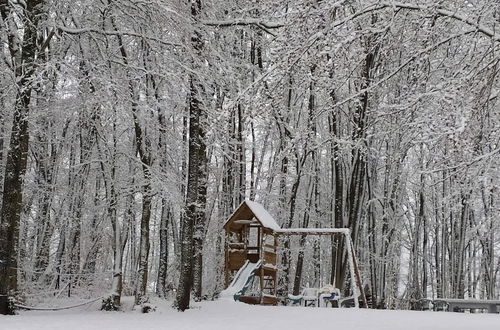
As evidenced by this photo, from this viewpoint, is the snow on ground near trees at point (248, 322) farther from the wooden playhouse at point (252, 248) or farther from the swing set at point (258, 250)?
the wooden playhouse at point (252, 248)

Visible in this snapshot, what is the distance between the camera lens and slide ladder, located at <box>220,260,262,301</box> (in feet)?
48.9

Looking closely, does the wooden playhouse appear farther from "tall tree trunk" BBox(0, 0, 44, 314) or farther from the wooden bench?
"tall tree trunk" BBox(0, 0, 44, 314)

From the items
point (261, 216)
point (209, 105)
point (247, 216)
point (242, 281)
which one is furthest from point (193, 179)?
point (247, 216)

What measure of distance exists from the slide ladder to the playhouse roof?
1.15 meters

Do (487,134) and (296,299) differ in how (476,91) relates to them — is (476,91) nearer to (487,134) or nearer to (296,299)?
(487,134)

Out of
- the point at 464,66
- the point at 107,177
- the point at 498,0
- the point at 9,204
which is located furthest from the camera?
the point at 107,177

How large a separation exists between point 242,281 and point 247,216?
91.7 inches

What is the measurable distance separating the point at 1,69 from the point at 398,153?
599 inches

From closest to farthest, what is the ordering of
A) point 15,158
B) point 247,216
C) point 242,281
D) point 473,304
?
point 15,158, point 242,281, point 247,216, point 473,304

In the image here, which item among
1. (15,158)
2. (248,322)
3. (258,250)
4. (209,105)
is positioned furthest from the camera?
(258,250)

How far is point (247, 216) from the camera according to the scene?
17.5m

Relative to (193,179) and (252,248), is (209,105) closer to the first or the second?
(193,179)

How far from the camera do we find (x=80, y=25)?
13344 millimetres

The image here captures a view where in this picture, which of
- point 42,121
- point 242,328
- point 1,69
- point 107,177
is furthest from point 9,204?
point 42,121
